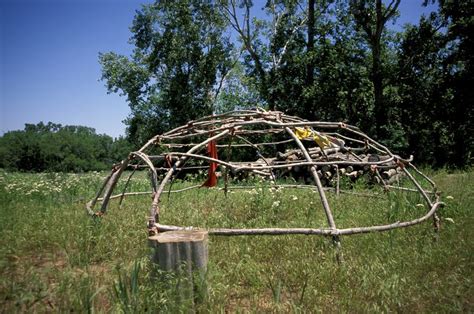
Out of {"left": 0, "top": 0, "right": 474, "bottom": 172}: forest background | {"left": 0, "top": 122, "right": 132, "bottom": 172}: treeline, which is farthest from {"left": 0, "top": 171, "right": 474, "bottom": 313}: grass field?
{"left": 0, "top": 122, "right": 132, "bottom": 172}: treeline

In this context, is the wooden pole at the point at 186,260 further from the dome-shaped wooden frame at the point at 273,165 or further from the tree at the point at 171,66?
the tree at the point at 171,66

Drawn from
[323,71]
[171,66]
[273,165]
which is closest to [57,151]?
[171,66]

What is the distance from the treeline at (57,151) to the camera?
58.0 metres

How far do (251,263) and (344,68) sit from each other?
20084 millimetres

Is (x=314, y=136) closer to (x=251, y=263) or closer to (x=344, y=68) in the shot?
(x=251, y=263)

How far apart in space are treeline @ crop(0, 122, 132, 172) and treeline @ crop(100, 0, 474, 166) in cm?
2274

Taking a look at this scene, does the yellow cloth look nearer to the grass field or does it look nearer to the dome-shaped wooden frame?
the dome-shaped wooden frame

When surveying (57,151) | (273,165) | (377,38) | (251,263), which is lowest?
(251,263)

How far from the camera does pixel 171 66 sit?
2780cm

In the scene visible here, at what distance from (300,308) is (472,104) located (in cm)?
2106

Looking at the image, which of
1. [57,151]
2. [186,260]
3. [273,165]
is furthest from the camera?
[57,151]

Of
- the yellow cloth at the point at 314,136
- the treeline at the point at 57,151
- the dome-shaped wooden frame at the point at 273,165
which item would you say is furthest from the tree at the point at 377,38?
the treeline at the point at 57,151

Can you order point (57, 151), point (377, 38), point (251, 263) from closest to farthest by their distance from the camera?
point (251, 263), point (377, 38), point (57, 151)

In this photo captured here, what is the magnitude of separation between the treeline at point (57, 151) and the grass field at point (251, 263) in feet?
142
